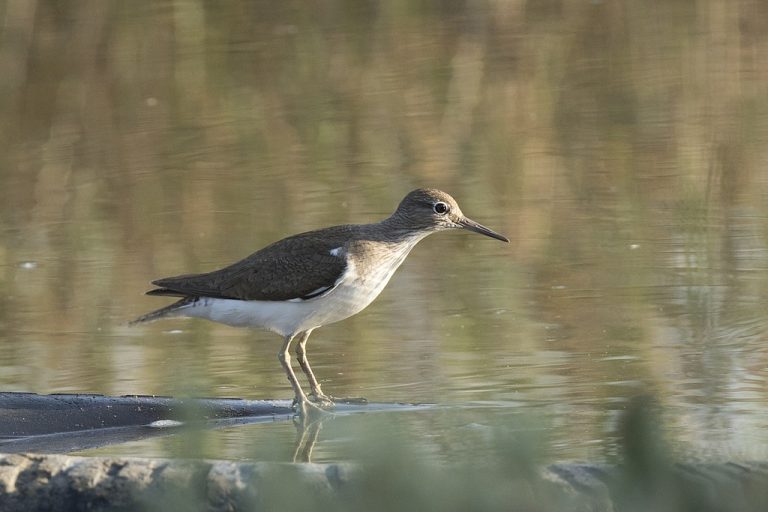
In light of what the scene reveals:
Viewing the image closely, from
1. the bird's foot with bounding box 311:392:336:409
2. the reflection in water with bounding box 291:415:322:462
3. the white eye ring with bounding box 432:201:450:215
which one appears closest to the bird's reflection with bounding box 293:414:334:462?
the reflection in water with bounding box 291:415:322:462

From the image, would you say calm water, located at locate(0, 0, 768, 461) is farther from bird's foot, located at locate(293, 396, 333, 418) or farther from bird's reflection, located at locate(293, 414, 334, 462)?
bird's foot, located at locate(293, 396, 333, 418)

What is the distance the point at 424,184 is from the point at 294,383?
3712 mm

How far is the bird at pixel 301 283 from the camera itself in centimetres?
584

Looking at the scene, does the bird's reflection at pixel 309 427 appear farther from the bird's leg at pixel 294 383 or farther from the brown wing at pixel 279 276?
the brown wing at pixel 279 276

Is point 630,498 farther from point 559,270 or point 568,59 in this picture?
point 568,59

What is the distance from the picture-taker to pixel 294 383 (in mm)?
5457

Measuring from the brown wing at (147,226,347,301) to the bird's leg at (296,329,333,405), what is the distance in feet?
0.68

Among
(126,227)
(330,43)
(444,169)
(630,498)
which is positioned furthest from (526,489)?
(330,43)

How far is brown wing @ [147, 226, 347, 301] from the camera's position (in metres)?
5.88

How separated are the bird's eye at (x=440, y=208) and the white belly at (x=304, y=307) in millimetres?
360

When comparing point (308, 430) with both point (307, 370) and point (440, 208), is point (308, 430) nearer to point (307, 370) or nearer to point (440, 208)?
point (307, 370)

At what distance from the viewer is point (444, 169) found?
9398 mm

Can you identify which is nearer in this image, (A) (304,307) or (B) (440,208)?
(A) (304,307)

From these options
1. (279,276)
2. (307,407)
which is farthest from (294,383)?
(279,276)
